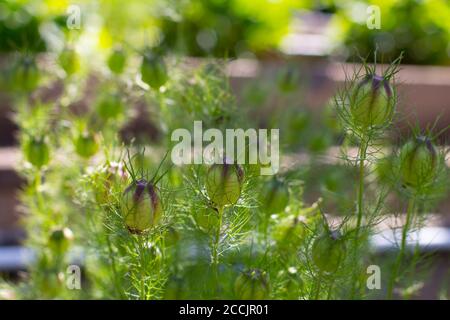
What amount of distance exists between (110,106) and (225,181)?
303 mm

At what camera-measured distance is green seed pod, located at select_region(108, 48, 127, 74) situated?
726 mm

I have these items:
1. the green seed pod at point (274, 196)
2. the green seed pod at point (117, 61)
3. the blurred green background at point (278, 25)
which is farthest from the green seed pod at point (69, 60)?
the blurred green background at point (278, 25)

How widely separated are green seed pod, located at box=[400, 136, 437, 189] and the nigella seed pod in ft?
0.12

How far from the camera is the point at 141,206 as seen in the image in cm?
40

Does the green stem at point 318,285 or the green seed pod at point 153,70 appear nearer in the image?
the green stem at point 318,285

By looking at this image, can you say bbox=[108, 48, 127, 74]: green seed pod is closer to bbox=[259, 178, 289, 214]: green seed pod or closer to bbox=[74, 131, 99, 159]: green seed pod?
bbox=[74, 131, 99, 159]: green seed pod

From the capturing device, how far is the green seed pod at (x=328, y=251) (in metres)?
0.45

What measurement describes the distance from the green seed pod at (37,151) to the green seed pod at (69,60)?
120 mm

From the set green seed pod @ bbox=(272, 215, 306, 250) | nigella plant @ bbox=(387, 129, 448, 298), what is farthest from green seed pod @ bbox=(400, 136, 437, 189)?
green seed pod @ bbox=(272, 215, 306, 250)

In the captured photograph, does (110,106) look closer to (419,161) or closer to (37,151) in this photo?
(37,151)

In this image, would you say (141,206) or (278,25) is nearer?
(141,206)

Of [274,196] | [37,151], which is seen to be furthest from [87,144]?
[274,196]

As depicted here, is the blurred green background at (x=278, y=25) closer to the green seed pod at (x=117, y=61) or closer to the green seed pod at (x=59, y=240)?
the green seed pod at (x=117, y=61)

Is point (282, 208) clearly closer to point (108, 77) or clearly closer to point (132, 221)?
point (132, 221)
